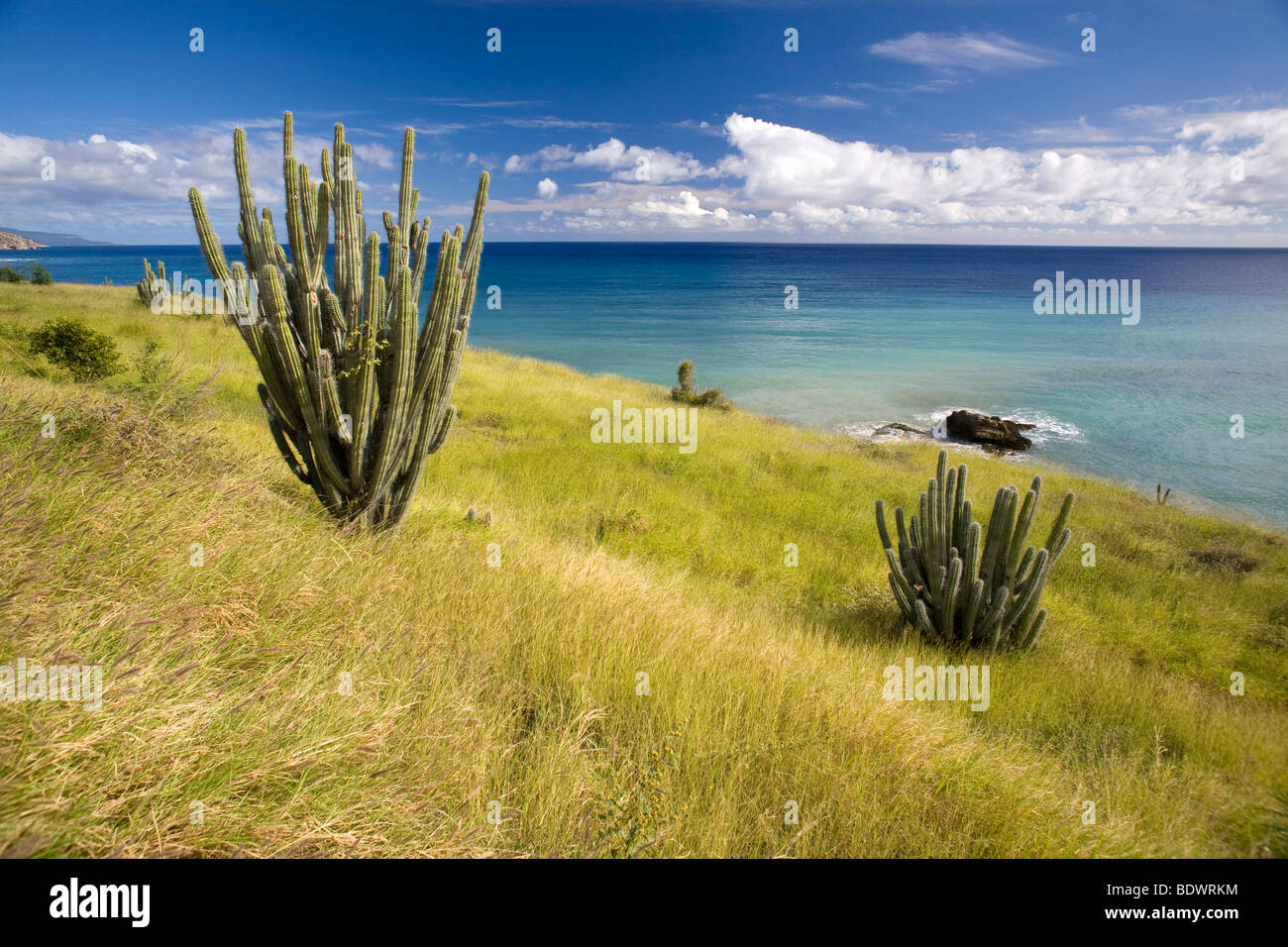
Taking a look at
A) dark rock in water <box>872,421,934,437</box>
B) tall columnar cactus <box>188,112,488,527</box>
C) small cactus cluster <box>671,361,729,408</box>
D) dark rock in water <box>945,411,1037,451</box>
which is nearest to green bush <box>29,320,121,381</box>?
tall columnar cactus <box>188,112,488,527</box>

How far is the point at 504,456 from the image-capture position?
11.3 meters

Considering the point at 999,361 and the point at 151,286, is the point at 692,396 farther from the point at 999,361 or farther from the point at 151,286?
the point at 999,361

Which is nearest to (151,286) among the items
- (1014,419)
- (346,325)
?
(346,325)

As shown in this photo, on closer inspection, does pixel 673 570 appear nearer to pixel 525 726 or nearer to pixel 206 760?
pixel 525 726

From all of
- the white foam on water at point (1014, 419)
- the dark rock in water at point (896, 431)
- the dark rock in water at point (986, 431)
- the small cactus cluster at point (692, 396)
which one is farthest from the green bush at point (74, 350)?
the dark rock in water at point (986, 431)

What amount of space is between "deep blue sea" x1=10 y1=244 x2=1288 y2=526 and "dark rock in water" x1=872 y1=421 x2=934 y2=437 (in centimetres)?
101

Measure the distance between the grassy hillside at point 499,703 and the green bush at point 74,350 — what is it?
6.45 metres

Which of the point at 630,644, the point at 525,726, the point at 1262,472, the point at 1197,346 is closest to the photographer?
the point at 525,726

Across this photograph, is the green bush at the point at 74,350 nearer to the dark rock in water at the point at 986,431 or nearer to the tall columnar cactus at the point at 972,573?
the tall columnar cactus at the point at 972,573

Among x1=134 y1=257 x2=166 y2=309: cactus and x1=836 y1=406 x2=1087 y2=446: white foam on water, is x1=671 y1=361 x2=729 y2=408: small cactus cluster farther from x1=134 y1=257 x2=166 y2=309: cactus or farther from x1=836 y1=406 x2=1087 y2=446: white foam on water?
x1=134 y1=257 x2=166 y2=309: cactus

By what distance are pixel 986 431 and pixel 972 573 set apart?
52.0ft
